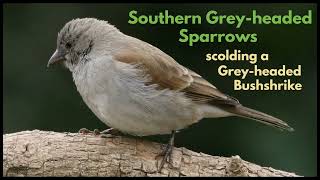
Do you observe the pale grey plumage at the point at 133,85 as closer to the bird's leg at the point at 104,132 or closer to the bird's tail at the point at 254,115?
the bird's tail at the point at 254,115

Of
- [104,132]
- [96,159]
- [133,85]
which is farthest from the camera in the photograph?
[104,132]

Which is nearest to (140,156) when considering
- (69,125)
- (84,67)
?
(84,67)

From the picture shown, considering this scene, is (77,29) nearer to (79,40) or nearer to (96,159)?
(79,40)

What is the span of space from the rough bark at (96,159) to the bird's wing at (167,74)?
56cm

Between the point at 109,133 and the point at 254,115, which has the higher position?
the point at 254,115

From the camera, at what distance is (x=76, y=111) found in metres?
9.15

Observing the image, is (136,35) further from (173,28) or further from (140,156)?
(140,156)

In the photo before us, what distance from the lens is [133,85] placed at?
7.18 meters

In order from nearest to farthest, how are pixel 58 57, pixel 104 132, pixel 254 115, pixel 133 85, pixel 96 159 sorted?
pixel 96 159
pixel 133 85
pixel 104 132
pixel 254 115
pixel 58 57

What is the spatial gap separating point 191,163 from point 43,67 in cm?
269

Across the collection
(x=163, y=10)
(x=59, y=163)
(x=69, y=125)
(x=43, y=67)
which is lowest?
(x=59, y=163)

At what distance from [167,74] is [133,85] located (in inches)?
14.9

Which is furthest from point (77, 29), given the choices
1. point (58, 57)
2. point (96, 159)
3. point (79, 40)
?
point (96, 159)

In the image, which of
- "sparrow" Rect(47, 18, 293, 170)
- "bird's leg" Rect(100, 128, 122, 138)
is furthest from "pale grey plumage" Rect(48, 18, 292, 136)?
"bird's leg" Rect(100, 128, 122, 138)
